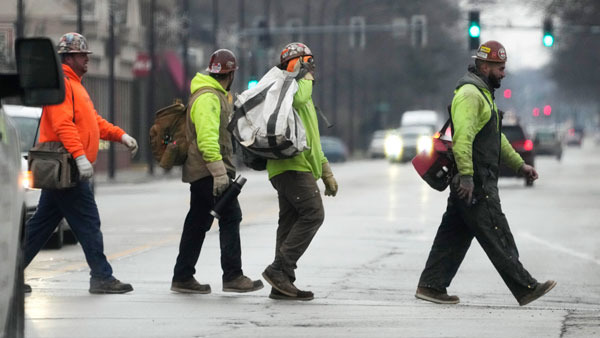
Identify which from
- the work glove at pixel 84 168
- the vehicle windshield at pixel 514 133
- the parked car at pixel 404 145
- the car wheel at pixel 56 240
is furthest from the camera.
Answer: the parked car at pixel 404 145

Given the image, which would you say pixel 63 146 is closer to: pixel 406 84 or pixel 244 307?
pixel 244 307

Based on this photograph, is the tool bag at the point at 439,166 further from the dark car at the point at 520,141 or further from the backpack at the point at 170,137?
the dark car at the point at 520,141

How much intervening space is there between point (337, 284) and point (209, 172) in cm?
201

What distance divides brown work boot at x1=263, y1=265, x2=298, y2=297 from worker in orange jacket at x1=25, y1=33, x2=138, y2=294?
1.09 meters

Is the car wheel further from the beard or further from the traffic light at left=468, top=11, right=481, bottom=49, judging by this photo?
the traffic light at left=468, top=11, right=481, bottom=49

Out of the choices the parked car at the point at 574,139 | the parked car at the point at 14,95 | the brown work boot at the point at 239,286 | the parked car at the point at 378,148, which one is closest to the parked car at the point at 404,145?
the parked car at the point at 378,148

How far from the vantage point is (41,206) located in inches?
402

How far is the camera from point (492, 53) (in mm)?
9750

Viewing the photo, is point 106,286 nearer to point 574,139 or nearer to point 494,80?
point 494,80

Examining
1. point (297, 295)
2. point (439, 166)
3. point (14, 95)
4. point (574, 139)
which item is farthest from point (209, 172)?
point (574, 139)

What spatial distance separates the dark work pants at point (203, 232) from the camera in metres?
10.0

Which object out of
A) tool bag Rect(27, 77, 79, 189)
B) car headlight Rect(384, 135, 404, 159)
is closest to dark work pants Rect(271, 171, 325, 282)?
tool bag Rect(27, 77, 79, 189)

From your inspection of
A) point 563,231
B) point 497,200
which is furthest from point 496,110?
point 563,231

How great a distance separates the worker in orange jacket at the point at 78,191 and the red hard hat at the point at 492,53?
2.53 metres
